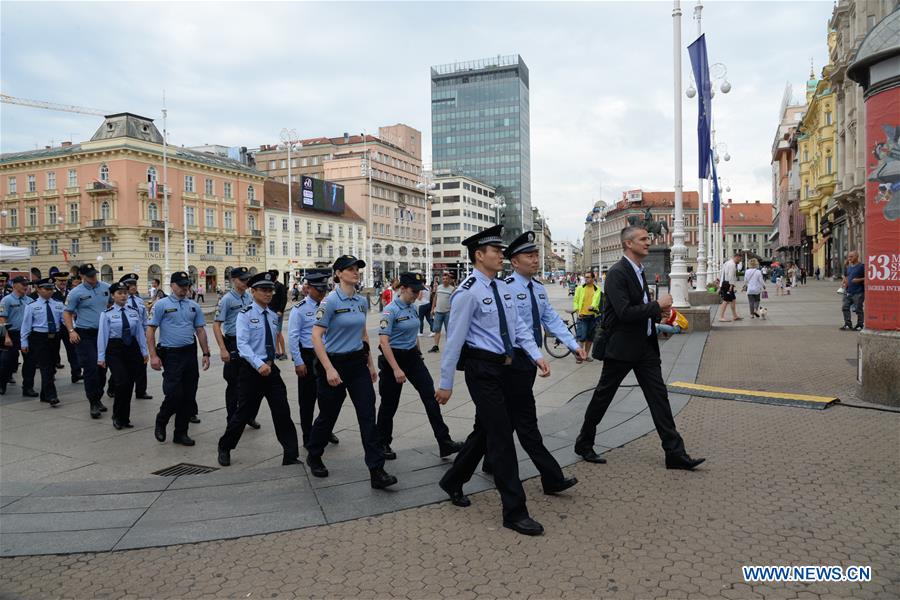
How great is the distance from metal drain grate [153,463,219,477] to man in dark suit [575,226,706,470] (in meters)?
3.40

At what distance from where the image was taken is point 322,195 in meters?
77.1

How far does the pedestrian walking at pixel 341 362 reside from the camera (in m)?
5.02

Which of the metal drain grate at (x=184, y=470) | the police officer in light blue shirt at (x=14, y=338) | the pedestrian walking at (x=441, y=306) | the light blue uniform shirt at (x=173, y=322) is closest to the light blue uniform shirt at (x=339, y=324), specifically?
the metal drain grate at (x=184, y=470)

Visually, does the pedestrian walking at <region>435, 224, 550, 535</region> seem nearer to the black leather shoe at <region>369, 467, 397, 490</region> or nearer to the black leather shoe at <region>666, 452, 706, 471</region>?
the black leather shoe at <region>369, 467, 397, 490</region>

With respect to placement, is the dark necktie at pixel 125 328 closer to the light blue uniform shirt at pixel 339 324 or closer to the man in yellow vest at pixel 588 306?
the light blue uniform shirt at pixel 339 324

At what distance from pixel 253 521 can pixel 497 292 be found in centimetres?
230

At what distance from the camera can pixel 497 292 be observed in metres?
4.36

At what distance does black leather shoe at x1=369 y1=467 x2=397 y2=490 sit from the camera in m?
4.86

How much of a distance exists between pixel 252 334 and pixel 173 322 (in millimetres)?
1476

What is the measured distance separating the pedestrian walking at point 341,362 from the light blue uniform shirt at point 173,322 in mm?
2327

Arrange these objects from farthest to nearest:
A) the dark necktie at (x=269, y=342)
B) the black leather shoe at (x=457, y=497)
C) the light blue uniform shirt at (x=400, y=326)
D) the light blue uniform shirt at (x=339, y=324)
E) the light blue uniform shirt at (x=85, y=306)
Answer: the light blue uniform shirt at (x=85, y=306), the dark necktie at (x=269, y=342), the light blue uniform shirt at (x=400, y=326), the light blue uniform shirt at (x=339, y=324), the black leather shoe at (x=457, y=497)

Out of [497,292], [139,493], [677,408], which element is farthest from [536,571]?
[677,408]

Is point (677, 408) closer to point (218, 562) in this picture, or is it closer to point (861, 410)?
point (861, 410)

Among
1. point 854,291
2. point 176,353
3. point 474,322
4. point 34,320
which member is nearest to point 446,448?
point 474,322
